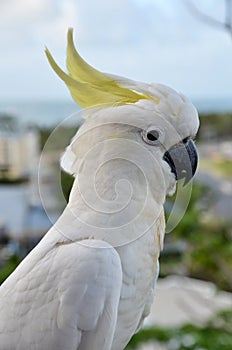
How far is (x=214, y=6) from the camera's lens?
2072 mm

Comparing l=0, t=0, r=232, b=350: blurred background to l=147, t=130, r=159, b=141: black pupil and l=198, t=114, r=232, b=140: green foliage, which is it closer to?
l=198, t=114, r=232, b=140: green foliage

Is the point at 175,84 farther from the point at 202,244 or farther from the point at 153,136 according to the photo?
the point at 202,244

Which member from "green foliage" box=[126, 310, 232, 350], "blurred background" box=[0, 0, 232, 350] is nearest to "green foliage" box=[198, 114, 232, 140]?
"blurred background" box=[0, 0, 232, 350]

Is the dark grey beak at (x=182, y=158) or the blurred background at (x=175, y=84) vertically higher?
the dark grey beak at (x=182, y=158)

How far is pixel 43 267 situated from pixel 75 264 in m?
0.06

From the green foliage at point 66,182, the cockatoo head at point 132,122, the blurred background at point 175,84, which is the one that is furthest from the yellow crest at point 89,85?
the blurred background at point 175,84

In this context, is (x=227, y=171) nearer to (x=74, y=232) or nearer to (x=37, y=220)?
(x=37, y=220)

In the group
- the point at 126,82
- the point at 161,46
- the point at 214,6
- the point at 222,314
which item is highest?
the point at 126,82

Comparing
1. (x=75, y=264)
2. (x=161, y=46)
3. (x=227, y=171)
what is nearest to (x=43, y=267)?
(x=75, y=264)

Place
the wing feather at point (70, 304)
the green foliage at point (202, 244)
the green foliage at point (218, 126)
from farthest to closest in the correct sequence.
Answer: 1. the green foliage at point (202, 244)
2. the green foliage at point (218, 126)
3. the wing feather at point (70, 304)

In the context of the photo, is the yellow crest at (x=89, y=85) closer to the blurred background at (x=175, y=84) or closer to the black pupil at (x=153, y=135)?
the black pupil at (x=153, y=135)

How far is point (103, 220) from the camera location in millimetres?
732

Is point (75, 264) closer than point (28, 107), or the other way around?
point (75, 264)

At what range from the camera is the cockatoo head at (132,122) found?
2.28 ft
